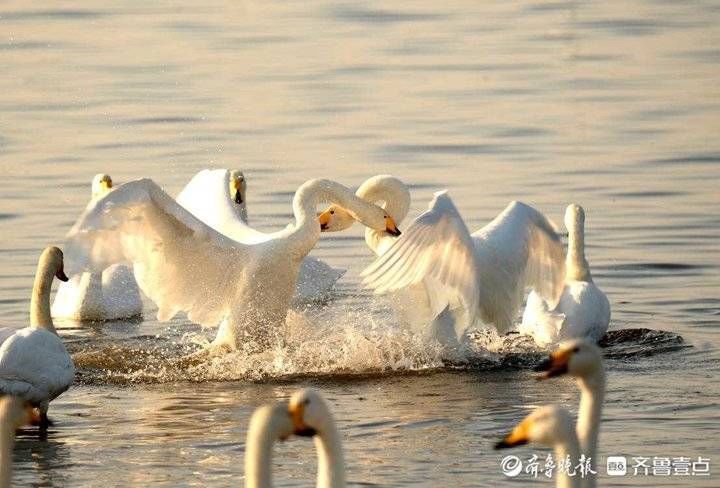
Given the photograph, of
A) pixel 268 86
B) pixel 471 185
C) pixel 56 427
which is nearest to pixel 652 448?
pixel 56 427

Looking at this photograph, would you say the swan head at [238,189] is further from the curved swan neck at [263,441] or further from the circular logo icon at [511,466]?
the curved swan neck at [263,441]

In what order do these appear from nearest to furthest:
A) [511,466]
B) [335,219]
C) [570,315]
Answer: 1. [511,466]
2. [570,315]
3. [335,219]

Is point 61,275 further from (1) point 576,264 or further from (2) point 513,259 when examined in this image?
(1) point 576,264

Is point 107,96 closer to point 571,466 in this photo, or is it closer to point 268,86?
point 268,86

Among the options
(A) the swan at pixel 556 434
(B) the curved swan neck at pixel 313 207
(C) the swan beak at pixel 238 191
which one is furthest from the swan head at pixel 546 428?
(C) the swan beak at pixel 238 191

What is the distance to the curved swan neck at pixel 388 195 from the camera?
12.8 m

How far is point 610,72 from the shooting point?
75.3 feet

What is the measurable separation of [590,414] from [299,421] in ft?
4.18

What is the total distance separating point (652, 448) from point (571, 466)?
8.92 ft

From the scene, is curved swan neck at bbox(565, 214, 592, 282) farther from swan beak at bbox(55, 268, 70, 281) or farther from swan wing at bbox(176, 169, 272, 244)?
swan beak at bbox(55, 268, 70, 281)

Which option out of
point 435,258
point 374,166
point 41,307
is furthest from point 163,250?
point 374,166

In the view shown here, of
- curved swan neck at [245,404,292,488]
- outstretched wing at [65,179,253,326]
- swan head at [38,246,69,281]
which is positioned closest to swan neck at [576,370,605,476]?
curved swan neck at [245,404,292,488]

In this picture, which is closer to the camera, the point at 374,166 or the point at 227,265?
the point at 227,265

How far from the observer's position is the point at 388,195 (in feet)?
42.2
